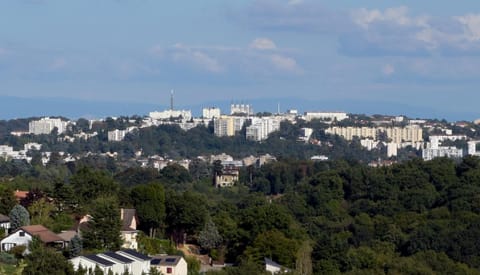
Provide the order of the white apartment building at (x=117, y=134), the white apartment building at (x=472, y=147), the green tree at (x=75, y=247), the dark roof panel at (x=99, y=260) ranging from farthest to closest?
the white apartment building at (x=117, y=134)
the white apartment building at (x=472, y=147)
the green tree at (x=75, y=247)
the dark roof panel at (x=99, y=260)

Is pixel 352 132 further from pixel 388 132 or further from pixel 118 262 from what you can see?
pixel 118 262

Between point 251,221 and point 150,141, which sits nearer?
point 251,221

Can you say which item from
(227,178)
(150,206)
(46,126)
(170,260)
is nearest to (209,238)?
(150,206)

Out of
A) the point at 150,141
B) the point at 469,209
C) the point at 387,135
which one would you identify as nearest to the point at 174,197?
the point at 469,209

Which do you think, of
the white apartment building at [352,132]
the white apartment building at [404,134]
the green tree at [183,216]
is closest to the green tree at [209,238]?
the green tree at [183,216]

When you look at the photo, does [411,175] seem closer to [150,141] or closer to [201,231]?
[201,231]

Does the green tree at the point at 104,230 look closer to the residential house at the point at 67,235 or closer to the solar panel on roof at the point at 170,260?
the residential house at the point at 67,235
